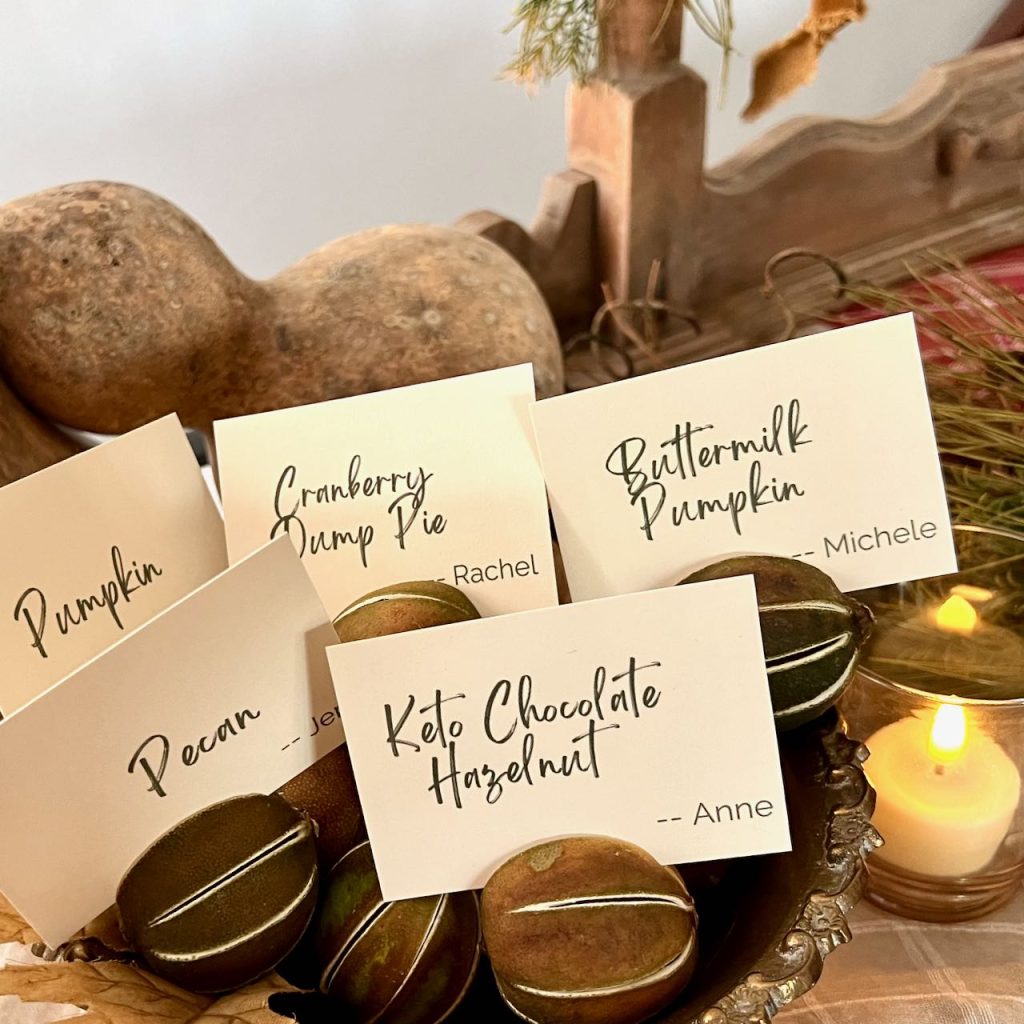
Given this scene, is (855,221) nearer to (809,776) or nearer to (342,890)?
(809,776)

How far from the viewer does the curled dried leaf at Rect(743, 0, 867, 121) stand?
677mm

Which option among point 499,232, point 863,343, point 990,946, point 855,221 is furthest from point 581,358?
point 990,946

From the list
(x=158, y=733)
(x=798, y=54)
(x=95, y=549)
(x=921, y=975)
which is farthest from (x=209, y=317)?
(x=921, y=975)

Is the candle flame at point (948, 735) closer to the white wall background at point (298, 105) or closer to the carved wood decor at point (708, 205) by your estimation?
the carved wood decor at point (708, 205)

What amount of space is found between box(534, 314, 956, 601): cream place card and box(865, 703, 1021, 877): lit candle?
9 centimetres

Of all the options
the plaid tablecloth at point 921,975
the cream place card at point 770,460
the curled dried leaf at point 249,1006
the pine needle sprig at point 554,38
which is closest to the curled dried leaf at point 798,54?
the pine needle sprig at point 554,38

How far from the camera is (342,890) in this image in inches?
16.9

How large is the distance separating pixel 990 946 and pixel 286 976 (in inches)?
13.9

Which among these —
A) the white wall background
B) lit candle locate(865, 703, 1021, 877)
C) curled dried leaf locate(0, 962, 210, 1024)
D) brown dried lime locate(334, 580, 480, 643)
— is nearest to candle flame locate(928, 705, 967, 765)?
lit candle locate(865, 703, 1021, 877)

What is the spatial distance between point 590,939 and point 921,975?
23cm

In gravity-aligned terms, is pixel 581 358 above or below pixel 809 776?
Answer: above

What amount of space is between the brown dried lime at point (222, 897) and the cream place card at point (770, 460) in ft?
0.68

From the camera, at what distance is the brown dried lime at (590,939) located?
0.36 m

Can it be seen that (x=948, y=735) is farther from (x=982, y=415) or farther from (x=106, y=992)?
(x=106, y=992)
